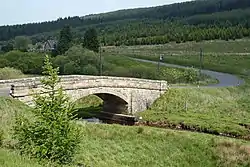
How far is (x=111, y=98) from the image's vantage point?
53.2m

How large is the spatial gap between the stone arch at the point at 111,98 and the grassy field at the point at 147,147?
30.0ft

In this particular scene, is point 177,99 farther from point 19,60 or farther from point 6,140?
point 19,60

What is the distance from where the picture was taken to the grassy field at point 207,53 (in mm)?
94875

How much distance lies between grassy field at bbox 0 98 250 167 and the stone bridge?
8130 millimetres

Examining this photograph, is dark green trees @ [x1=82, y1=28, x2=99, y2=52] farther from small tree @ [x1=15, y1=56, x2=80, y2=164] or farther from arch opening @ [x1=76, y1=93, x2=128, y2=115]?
small tree @ [x1=15, y1=56, x2=80, y2=164]

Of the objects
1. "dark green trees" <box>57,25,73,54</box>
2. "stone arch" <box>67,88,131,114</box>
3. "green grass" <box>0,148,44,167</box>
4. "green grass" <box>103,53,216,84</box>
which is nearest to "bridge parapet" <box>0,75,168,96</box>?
"stone arch" <box>67,88,131,114</box>

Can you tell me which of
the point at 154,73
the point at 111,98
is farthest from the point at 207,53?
the point at 111,98

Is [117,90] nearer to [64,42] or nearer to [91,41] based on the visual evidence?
[91,41]

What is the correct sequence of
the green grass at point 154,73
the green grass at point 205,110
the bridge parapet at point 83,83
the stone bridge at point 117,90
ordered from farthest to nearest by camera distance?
the green grass at point 154,73, the stone bridge at point 117,90, the green grass at point 205,110, the bridge parapet at point 83,83

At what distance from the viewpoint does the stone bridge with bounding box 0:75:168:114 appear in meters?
44.4

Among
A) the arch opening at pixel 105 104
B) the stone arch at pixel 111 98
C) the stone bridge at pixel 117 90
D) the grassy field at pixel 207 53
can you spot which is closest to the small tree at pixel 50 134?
the stone bridge at pixel 117 90

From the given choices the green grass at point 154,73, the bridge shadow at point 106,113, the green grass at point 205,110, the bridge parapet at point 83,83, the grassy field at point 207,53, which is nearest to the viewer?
the bridge parapet at point 83,83

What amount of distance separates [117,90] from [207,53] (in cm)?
6723

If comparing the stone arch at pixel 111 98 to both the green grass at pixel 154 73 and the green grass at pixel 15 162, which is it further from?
the green grass at pixel 15 162
